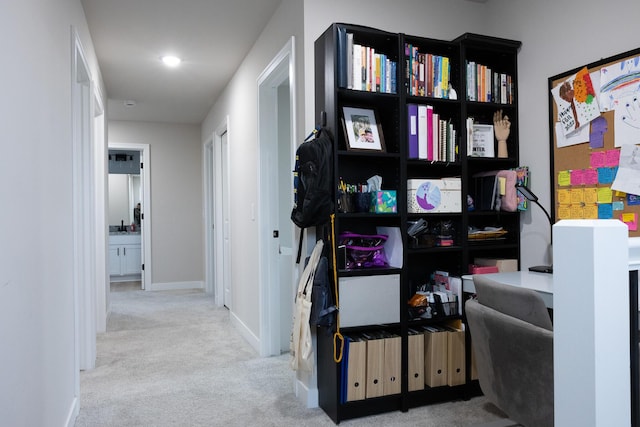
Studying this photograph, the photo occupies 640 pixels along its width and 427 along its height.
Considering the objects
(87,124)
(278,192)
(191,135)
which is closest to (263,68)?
(278,192)

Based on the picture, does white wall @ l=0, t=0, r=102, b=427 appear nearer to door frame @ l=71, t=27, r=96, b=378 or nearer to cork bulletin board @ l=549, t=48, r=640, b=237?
door frame @ l=71, t=27, r=96, b=378

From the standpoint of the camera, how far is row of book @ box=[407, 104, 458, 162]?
2592 mm

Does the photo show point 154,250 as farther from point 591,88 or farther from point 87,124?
point 591,88

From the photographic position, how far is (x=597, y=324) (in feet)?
2.95

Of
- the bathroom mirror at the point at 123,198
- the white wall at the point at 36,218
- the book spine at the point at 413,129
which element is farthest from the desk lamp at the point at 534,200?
the bathroom mirror at the point at 123,198

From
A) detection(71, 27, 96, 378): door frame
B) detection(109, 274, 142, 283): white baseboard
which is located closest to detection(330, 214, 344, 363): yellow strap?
detection(71, 27, 96, 378): door frame

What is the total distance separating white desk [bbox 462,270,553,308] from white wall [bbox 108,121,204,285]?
5322 millimetres

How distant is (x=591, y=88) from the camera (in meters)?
2.38

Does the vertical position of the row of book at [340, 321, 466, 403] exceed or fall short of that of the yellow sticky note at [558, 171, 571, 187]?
it falls short

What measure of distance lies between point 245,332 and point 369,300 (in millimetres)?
1968

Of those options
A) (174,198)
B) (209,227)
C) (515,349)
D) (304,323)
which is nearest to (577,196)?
(515,349)

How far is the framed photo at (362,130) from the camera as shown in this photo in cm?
253

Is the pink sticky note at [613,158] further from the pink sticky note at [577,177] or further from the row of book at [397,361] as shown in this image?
the row of book at [397,361]

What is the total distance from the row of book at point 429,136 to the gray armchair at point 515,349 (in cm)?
99
